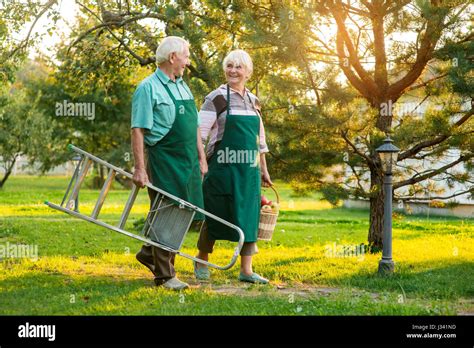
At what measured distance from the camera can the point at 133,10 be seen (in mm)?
11086

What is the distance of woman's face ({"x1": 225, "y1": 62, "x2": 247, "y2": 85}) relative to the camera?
602 cm

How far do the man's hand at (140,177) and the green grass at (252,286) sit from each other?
Result: 0.82 metres

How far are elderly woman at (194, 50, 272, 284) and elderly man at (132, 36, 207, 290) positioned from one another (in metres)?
0.39

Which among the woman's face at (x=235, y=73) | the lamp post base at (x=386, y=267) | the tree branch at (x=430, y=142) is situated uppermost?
the woman's face at (x=235, y=73)

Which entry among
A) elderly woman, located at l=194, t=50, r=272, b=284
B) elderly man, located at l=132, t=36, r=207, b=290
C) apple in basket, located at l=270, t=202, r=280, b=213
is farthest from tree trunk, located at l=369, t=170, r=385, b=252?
elderly man, located at l=132, t=36, r=207, b=290

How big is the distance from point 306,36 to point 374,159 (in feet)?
5.42

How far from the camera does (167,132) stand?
5527 millimetres

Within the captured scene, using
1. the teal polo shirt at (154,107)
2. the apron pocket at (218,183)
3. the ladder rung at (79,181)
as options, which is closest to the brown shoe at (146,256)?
the apron pocket at (218,183)

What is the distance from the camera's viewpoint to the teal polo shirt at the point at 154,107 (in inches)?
214

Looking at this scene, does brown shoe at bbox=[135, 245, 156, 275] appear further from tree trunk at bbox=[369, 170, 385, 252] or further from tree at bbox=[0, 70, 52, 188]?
tree at bbox=[0, 70, 52, 188]

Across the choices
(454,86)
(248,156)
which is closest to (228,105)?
(248,156)

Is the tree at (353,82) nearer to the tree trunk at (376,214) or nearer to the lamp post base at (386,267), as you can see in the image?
the tree trunk at (376,214)
